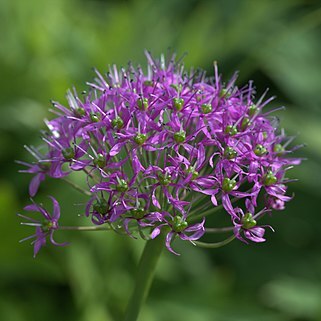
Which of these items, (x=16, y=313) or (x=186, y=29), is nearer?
(x=16, y=313)

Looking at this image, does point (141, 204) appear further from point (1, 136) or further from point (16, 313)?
point (1, 136)

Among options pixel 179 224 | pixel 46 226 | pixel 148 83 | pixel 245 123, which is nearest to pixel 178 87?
pixel 148 83

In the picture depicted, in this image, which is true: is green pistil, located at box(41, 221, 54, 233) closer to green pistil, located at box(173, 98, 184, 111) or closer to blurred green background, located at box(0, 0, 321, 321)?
green pistil, located at box(173, 98, 184, 111)

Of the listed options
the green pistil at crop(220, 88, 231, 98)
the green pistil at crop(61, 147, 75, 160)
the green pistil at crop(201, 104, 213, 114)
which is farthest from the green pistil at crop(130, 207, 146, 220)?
the green pistil at crop(220, 88, 231, 98)

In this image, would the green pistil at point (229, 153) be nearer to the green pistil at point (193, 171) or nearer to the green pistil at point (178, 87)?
the green pistil at point (193, 171)

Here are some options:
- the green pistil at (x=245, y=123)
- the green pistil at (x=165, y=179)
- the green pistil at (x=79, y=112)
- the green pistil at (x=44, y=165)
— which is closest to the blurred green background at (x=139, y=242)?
the green pistil at (x=44, y=165)

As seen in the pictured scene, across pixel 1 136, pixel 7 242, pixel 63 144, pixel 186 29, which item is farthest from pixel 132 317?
pixel 186 29

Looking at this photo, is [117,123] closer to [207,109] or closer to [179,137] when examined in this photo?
[179,137]
